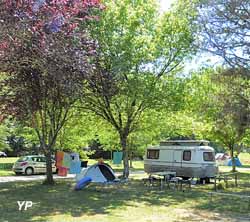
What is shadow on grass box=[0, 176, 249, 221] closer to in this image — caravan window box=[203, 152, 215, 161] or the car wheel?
caravan window box=[203, 152, 215, 161]

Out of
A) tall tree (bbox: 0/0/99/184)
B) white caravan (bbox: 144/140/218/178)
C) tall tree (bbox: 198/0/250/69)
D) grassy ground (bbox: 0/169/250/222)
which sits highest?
tall tree (bbox: 198/0/250/69)

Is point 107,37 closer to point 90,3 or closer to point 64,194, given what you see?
point 64,194

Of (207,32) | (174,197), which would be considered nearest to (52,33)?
(207,32)

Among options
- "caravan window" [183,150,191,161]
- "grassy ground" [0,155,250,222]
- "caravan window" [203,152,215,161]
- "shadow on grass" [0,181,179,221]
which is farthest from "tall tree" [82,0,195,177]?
"grassy ground" [0,155,250,222]

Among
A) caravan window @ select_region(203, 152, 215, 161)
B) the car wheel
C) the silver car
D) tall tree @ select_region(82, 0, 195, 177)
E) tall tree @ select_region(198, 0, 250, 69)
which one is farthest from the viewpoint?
the car wheel

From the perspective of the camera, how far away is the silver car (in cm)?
2659

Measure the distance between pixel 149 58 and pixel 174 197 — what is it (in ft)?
24.8

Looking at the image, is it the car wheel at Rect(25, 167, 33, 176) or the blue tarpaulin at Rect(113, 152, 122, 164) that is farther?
the blue tarpaulin at Rect(113, 152, 122, 164)

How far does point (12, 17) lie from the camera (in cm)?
712

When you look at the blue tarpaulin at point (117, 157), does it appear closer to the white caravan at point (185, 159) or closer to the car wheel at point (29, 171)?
the car wheel at point (29, 171)

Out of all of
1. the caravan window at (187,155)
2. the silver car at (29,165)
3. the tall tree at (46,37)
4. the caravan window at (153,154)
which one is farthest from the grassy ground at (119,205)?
the silver car at (29,165)

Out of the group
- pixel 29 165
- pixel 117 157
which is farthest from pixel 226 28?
pixel 117 157

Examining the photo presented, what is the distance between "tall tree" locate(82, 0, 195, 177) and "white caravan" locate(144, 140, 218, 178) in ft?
8.58

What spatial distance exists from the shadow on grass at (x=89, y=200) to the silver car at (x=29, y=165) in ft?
33.0
